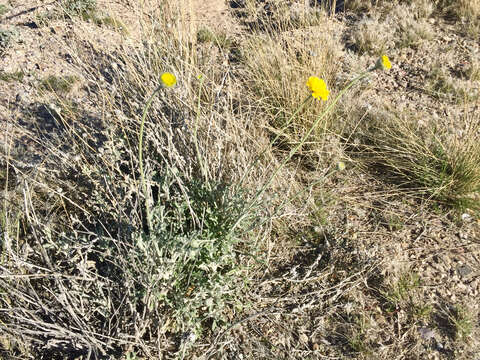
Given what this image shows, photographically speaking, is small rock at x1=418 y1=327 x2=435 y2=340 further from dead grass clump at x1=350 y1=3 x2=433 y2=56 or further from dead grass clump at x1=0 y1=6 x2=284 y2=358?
dead grass clump at x1=350 y1=3 x2=433 y2=56

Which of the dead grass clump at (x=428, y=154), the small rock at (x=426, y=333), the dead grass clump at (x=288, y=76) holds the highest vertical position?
the dead grass clump at (x=288, y=76)

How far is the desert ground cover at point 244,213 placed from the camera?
1709 millimetres

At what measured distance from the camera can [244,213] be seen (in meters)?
1.80

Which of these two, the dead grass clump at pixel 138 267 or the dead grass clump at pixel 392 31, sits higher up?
the dead grass clump at pixel 392 31

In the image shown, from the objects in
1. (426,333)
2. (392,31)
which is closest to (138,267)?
(426,333)

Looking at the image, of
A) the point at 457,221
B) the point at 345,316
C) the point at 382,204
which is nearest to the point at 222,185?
the point at 345,316

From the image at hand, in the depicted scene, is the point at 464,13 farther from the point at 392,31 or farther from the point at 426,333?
the point at 426,333

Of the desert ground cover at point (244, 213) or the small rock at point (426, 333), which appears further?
the small rock at point (426, 333)

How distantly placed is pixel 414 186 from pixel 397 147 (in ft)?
1.00

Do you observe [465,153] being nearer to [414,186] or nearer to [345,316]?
[414,186]

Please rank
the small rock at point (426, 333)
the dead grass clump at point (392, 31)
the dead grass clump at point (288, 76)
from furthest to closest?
the dead grass clump at point (392, 31), the dead grass clump at point (288, 76), the small rock at point (426, 333)

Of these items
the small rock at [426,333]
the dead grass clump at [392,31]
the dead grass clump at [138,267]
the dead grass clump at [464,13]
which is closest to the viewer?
the dead grass clump at [138,267]

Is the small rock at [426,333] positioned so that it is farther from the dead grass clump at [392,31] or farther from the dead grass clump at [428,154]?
the dead grass clump at [392,31]

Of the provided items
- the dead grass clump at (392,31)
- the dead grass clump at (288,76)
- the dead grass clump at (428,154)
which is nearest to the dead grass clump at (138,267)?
the dead grass clump at (288,76)
